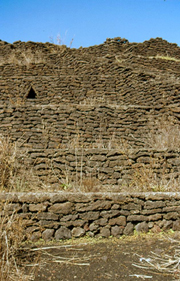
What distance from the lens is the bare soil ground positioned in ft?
8.25

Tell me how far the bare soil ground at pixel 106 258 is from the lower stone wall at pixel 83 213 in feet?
0.55

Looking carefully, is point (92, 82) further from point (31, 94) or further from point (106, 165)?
point (106, 165)

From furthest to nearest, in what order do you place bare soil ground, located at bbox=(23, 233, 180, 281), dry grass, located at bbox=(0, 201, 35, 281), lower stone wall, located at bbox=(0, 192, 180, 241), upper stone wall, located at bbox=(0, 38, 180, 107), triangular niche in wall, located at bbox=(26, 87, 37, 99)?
triangular niche in wall, located at bbox=(26, 87, 37, 99)
upper stone wall, located at bbox=(0, 38, 180, 107)
lower stone wall, located at bbox=(0, 192, 180, 241)
bare soil ground, located at bbox=(23, 233, 180, 281)
dry grass, located at bbox=(0, 201, 35, 281)

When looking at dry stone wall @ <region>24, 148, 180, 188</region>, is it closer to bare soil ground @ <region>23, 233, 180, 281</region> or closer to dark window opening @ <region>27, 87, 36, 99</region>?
bare soil ground @ <region>23, 233, 180, 281</region>

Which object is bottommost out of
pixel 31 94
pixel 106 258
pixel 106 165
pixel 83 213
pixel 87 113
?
pixel 106 258

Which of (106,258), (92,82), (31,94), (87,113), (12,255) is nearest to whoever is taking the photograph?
(12,255)

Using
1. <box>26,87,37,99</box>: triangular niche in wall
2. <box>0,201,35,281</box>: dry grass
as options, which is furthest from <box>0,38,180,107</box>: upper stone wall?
<box>0,201,35,281</box>: dry grass

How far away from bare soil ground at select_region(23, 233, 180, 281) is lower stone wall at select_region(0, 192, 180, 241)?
0.17 m

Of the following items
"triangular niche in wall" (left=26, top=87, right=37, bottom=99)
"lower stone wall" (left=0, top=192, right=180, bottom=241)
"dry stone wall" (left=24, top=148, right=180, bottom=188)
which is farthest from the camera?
"triangular niche in wall" (left=26, top=87, right=37, bottom=99)

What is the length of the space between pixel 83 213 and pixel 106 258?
80cm

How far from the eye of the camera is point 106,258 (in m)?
2.85

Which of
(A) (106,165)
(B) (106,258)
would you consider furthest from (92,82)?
(B) (106,258)

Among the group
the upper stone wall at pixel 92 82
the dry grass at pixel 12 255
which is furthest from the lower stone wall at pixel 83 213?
the upper stone wall at pixel 92 82

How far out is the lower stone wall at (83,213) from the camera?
3398mm
